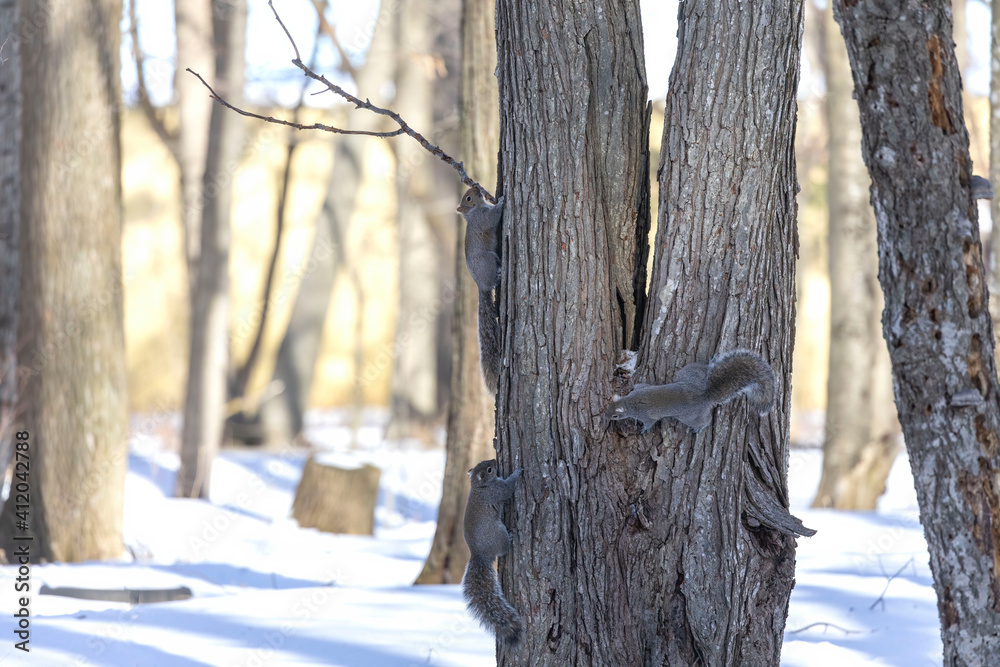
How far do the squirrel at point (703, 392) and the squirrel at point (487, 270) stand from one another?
1.56 ft

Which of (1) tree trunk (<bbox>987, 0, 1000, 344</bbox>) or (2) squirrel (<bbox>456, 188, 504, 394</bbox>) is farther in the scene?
(1) tree trunk (<bbox>987, 0, 1000, 344</bbox>)

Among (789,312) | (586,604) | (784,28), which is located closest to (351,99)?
(784,28)

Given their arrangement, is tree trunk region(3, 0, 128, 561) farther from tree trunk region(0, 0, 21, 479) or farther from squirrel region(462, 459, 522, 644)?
squirrel region(462, 459, 522, 644)

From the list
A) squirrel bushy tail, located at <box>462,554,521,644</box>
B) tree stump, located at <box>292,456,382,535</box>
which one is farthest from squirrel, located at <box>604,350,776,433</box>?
tree stump, located at <box>292,456,382,535</box>

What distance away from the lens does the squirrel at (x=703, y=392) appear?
207 centimetres

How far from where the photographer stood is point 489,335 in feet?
8.14

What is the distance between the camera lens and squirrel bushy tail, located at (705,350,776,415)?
6.82ft

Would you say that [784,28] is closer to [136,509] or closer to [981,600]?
[981,600]

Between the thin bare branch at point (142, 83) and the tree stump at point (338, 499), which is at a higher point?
the thin bare branch at point (142, 83)

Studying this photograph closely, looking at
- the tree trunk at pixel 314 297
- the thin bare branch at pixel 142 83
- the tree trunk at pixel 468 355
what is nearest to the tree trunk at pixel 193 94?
the thin bare branch at pixel 142 83

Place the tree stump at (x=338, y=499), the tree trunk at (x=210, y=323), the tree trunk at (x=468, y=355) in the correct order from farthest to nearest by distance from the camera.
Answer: the tree trunk at (x=210, y=323), the tree stump at (x=338, y=499), the tree trunk at (x=468, y=355)

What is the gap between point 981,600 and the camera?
7.06 ft

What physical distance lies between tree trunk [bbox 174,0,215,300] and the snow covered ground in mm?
3082

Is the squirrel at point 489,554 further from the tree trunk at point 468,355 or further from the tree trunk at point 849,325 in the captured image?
the tree trunk at point 849,325
